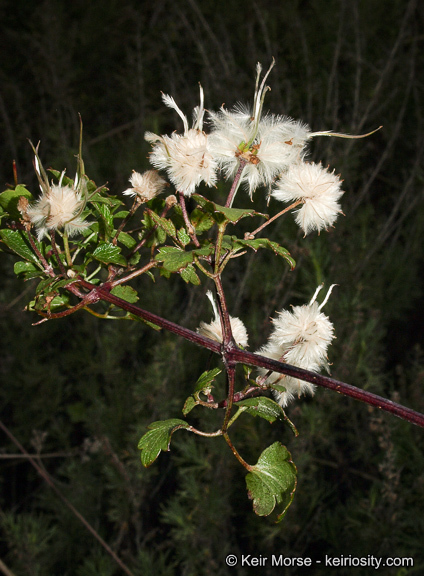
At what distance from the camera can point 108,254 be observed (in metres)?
0.33

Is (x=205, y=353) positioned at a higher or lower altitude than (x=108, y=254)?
higher

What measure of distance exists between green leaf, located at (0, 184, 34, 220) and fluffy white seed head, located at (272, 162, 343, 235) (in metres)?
0.16

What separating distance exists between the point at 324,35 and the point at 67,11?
994 mm

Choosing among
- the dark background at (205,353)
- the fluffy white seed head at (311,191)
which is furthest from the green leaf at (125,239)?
the dark background at (205,353)

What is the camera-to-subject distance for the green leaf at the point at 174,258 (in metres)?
0.29

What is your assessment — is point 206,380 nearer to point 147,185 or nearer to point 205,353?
point 147,185

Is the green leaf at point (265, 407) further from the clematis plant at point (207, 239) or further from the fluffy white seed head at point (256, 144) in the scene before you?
the fluffy white seed head at point (256, 144)

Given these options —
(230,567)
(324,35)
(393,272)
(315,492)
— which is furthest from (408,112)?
(230,567)

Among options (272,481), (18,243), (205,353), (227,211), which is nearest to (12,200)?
(18,243)

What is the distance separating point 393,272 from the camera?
130cm

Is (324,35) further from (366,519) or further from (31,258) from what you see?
(31,258)

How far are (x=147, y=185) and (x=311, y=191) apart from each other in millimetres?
112

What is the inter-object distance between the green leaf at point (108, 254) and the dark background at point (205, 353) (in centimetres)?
58

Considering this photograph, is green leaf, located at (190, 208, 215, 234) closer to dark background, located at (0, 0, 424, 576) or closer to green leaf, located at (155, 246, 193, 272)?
green leaf, located at (155, 246, 193, 272)
